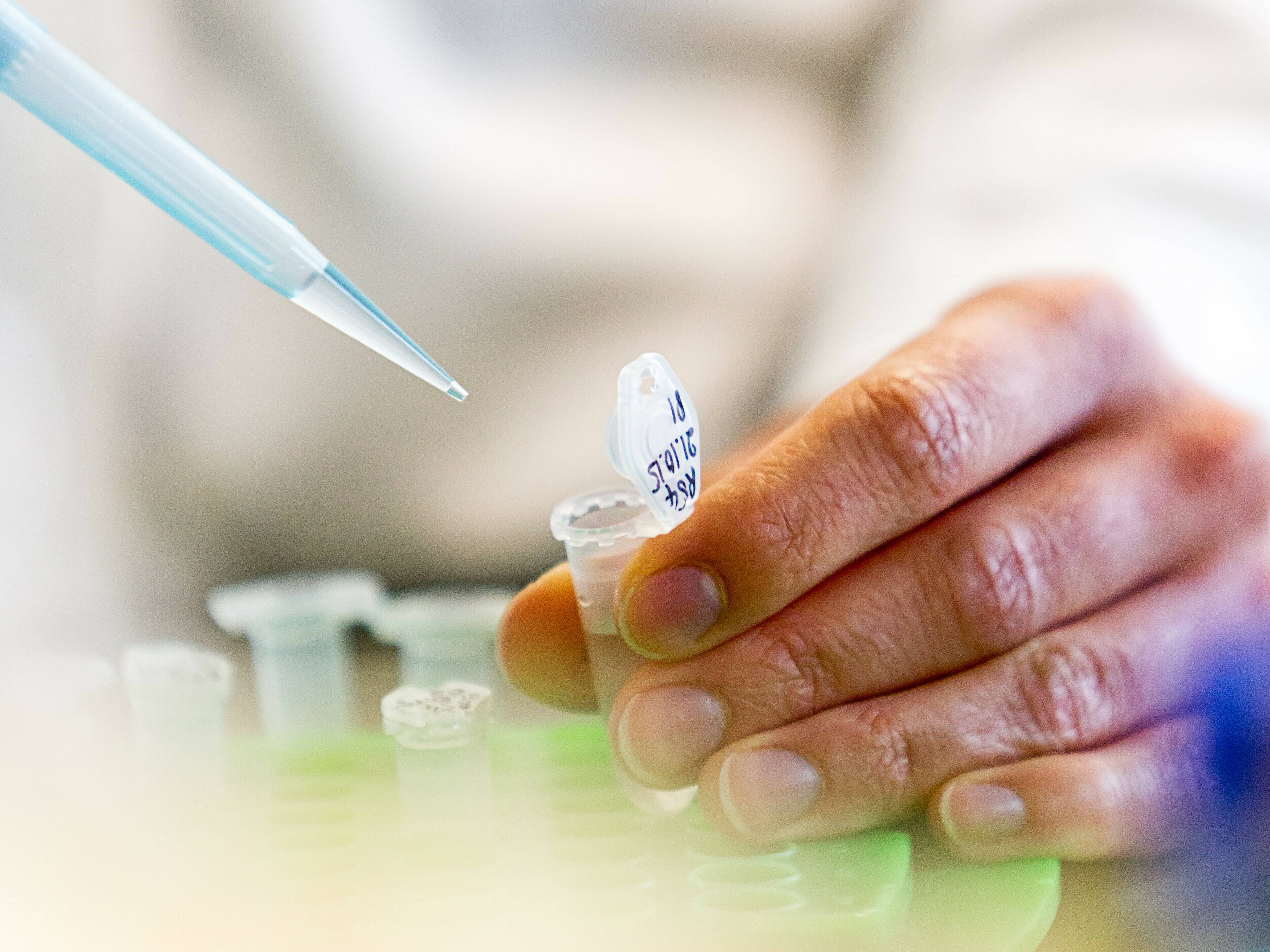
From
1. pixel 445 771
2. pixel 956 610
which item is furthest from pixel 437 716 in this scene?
pixel 956 610

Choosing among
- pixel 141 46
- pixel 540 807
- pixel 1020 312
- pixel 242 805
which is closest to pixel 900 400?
pixel 1020 312

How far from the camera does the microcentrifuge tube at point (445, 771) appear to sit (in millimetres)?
451

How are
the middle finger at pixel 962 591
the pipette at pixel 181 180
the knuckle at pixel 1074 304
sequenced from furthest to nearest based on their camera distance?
the knuckle at pixel 1074 304
the middle finger at pixel 962 591
the pipette at pixel 181 180

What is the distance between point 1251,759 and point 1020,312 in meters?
0.28

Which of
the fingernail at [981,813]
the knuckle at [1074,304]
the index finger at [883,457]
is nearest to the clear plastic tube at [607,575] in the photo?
the index finger at [883,457]

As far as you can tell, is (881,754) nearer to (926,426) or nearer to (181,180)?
(926,426)

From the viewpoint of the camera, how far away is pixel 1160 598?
22.7 inches

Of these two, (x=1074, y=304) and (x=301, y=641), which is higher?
(x=1074, y=304)

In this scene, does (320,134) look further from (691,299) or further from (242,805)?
(242,805)

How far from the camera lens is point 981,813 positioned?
44cm

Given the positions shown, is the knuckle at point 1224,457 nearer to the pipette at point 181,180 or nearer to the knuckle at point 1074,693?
the knuckle at point 1074,693

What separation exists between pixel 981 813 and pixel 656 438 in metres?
0.23

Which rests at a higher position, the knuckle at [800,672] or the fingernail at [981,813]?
the knuckle at [800,672]

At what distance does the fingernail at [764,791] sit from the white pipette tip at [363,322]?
0.65 feet
